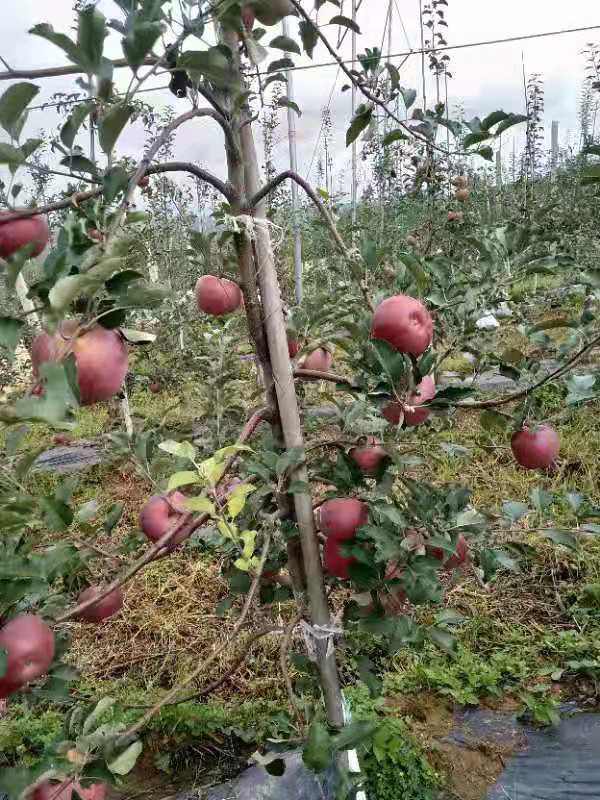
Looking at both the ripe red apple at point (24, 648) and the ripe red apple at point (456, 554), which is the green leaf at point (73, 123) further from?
the ripe red apple at point (456, 554)

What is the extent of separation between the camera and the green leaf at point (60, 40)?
20.8 inches

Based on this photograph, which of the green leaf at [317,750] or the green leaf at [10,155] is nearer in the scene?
the green leaf at [10,155]

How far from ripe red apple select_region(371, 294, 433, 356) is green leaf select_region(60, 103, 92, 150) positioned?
40cm

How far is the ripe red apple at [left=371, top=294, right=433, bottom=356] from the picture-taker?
0.79 meters

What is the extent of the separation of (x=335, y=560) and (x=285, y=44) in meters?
0.73

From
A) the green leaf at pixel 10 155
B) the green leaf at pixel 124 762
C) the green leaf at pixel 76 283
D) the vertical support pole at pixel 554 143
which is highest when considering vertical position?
the vertical support pole at pixel 554 143

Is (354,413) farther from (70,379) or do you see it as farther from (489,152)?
(70,379)

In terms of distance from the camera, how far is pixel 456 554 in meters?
0.96

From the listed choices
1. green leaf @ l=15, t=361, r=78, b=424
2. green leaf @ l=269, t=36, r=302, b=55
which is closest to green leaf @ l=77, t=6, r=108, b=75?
green leaf @ l=15, t=361, r=78, b=424

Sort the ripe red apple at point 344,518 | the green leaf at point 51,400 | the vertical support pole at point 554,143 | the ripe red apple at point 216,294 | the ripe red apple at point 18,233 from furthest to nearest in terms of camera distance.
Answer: the vertical support pole at point 554,143 < the ripe red apple at point 216,294 < the ripe red apple at point 344,518 < the ripe red apple at point 18,233 < the green leaf at point 51,400

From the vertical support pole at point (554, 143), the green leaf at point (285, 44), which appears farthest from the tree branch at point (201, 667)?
the vertical support pole at point (554, 143)

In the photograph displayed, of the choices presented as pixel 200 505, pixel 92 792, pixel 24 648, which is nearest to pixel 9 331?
pixel 200 505

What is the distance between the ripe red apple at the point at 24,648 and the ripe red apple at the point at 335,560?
0.39 meters

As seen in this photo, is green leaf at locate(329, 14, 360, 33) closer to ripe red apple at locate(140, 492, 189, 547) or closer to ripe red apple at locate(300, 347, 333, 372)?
ripe red apple at locate(300, 347, 333, 372)
